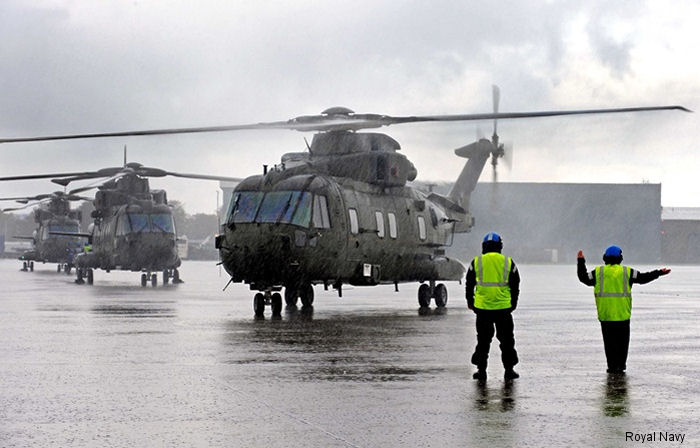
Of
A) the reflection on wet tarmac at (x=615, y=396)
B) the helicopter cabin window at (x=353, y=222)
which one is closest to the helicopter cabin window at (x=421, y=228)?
the helicopter cabin window at (x=353, y=222)

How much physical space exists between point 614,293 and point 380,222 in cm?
1215

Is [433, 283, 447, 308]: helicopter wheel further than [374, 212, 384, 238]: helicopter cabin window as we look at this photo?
Yes

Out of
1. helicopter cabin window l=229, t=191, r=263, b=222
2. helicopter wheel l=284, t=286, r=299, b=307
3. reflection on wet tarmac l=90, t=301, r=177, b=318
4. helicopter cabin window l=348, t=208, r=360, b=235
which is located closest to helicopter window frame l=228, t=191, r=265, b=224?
helicopter cabin window l=229, t=191, r=263, b=222

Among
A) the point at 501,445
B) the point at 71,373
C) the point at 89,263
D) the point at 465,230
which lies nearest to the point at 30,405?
the point at 71,373

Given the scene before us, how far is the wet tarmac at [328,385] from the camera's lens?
8078mm

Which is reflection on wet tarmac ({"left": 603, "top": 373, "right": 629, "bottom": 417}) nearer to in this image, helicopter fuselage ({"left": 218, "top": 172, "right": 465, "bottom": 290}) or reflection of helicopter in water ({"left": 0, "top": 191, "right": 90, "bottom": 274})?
helicopter fuselage ({"left": 218, "top": 172, "right": 465, "bottom": 290})

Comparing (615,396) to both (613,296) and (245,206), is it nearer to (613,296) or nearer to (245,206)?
(613,296)

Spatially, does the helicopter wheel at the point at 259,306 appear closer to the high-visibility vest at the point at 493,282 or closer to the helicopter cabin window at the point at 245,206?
the helicopter cabin window at the point at 245,206

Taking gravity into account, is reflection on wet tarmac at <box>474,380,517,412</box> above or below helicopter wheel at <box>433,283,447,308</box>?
below

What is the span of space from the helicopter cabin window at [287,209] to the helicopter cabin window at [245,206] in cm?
14

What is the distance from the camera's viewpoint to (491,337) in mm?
11883

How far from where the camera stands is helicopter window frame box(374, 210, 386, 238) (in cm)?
2430

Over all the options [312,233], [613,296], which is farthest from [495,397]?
[312,233]

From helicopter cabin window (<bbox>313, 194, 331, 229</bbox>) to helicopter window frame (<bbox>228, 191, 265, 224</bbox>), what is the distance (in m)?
1.11
